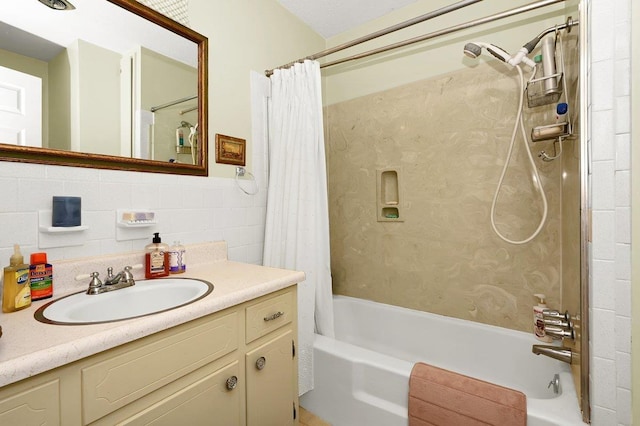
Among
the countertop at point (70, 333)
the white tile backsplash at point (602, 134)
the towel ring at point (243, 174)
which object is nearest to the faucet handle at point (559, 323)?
the white tile backsplash at point (602, 134)

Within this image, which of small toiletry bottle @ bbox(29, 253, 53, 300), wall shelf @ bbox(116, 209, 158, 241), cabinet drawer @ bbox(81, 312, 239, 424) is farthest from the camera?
wall shelf @ bbox(116, 209, 158, 241)

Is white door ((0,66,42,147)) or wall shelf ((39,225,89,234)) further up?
white door ((0,66,42,147))

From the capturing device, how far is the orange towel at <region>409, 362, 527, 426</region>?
3.51 ft

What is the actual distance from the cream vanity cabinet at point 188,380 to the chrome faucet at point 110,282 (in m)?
0.39

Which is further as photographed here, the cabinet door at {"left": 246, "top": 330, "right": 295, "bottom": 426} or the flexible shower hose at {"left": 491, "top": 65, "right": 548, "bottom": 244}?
the flexible shower hose at {"left": 491, "top": 65, "right": 548, "bottom": 244}

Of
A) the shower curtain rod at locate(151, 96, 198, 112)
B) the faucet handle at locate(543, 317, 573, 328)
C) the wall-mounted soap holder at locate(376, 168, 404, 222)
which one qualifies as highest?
the shower curtain rod at locate(151, 96, 198, 112)

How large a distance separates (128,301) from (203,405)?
452mm

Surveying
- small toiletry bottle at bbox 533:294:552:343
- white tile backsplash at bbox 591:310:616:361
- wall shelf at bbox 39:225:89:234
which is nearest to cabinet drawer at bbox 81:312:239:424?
wall shelf at bbox 39:225:89:234

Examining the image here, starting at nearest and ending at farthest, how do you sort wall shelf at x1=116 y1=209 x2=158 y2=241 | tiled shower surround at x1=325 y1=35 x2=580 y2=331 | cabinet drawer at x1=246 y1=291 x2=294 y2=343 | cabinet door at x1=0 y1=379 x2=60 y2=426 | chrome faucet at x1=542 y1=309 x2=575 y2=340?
cabinet door at x1=0 y1=379 x2=60 y2=426, cabinet drawer at x1=246 y1=291 x2=294 y2=343, wall shelf at x1=116 y1=209 x2=158 y2=241, chrome faucet at x1=542 y1=309 x2=575 y2=340, tiled shower surround at x1=325 y1=35 x2=580 y2=331

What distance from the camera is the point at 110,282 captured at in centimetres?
102

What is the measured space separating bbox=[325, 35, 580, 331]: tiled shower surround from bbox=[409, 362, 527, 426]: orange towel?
0.61 metres

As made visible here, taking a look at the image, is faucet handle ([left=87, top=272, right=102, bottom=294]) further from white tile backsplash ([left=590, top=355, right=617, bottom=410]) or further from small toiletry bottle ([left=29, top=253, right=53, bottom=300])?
white tile backsplash ([left=590, top=355, right=617, bottom=410])

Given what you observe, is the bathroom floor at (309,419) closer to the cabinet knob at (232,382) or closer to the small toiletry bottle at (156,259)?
the cabinet knob at (232,382)

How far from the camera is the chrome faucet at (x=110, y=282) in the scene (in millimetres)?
978
